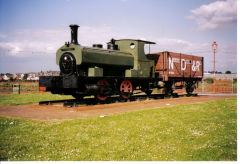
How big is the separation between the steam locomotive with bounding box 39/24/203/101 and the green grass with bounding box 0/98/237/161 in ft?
14.0

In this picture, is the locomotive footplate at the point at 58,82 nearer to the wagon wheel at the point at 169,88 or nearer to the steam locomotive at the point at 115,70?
the steam locomotive at the point at 115,70

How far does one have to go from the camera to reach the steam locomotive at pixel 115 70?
1144cm

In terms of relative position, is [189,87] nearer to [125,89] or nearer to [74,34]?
[125,89]

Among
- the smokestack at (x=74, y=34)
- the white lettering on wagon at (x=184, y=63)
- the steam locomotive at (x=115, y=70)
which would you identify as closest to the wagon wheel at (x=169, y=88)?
the steam locomotive at (x=115, y=70)

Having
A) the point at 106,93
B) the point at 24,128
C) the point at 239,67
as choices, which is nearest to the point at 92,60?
the point at 106,93

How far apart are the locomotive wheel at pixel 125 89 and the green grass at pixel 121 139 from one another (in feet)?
19.6

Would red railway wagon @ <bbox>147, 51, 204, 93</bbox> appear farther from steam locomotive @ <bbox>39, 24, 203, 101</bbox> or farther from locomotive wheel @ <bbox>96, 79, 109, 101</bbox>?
locomotive wheel @ <bbox>96, 79, 109, 101</bbox>

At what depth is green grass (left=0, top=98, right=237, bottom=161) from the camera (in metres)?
4.45

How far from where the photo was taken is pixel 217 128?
647cm

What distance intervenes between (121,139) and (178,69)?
1302cm

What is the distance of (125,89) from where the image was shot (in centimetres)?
1382

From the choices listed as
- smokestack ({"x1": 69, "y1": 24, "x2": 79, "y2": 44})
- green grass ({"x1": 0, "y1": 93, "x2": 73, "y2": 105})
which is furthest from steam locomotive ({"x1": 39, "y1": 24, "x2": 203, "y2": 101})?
green grass ({"x1": 0, "y1": 93, "x2": 73, "y2": 105})

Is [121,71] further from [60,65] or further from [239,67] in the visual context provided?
[239,67]

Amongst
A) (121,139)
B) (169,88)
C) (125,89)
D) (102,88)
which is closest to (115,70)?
(125,89)
